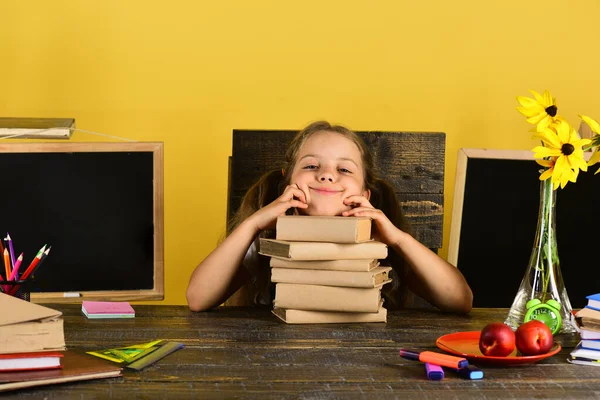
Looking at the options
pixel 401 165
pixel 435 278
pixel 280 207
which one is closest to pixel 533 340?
pixel 435 278

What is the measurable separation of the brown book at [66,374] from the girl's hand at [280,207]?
67 cm

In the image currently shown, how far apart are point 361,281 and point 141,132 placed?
140cm

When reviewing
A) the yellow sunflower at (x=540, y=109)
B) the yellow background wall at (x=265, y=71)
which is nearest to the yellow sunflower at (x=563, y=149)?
the yellow sunflower at (x=540, y=109)

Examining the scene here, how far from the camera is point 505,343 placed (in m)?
1.41

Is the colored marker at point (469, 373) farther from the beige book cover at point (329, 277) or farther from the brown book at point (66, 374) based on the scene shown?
the brown book at point (66, 374)

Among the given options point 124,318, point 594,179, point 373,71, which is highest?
point 373,71

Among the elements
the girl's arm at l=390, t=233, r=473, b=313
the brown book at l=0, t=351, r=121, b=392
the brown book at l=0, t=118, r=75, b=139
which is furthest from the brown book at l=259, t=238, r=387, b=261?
the brown book at l=0, t=118, r=75, b=139

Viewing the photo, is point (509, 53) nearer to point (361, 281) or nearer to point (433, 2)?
point (433, 2)

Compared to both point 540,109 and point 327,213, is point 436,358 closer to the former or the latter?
point 540,109

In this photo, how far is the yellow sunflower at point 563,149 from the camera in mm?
1551

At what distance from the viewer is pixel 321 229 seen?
1.74m

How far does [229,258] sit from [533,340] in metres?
0.79

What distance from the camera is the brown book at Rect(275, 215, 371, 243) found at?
1.73m

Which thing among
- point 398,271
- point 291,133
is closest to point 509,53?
point 291,133
